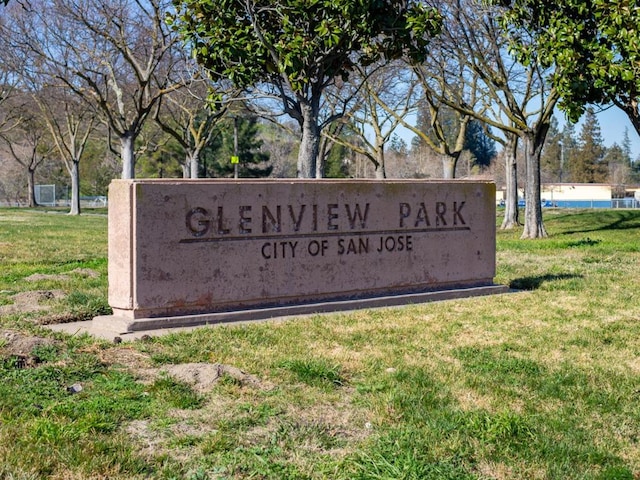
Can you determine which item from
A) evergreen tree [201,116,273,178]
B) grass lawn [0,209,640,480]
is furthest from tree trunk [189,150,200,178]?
grass lawn [0,209,640,480]

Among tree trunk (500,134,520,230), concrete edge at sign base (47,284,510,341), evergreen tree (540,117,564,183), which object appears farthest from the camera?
evergreen tree (540,117,564,183)

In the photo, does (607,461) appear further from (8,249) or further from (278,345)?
(8,249)

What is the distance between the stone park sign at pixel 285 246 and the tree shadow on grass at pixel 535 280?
2.33 ft

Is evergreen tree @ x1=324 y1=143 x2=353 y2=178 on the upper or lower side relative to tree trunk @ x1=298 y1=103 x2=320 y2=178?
upper

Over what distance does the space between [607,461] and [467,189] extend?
629cm

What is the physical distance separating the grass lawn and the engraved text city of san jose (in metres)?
Answer: 0.87

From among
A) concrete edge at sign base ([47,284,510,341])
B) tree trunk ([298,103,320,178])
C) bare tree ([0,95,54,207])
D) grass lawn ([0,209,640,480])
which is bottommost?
grass lawn ([0,209,640,480])

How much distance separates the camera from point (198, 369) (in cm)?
581

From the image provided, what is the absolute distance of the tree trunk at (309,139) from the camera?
54.4ft

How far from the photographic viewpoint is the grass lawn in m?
4.11

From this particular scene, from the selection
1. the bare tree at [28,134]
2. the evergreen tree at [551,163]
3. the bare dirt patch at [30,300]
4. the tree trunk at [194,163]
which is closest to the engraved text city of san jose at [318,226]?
the bare dirt patch at [30,300]

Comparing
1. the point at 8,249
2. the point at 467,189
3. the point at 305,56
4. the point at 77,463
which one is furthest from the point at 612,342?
the point at 8,249

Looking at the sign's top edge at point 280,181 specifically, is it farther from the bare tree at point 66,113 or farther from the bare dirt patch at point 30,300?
the bare tree at point 66,113

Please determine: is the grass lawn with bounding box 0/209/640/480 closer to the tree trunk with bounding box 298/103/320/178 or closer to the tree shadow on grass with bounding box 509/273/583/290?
the tree shadow on grass with bounding box 509/273/583/290
